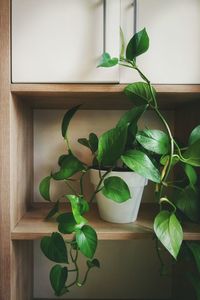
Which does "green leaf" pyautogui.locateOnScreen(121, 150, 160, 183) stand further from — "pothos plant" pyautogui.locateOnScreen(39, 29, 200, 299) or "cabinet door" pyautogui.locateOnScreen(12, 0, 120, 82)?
"cabinet door" pyautogui.locateOnScreen(12, 0, 120, 82)

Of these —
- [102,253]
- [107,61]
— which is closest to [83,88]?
[107,61]

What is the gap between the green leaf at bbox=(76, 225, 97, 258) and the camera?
2.03 feet

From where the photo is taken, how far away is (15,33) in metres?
0.64

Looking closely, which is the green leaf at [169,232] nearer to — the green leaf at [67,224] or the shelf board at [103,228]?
the shelf board at [103,228]

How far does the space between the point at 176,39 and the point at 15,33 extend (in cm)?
38

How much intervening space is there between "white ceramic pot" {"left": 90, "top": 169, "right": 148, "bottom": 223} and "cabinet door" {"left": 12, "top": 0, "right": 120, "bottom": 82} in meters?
0.26

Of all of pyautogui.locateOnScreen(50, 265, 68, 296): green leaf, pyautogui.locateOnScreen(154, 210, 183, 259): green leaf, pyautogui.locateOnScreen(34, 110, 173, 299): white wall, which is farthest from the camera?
pyautogui.locateOnScreen(34, 110, 173, 299): white wall

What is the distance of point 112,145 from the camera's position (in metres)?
0.61

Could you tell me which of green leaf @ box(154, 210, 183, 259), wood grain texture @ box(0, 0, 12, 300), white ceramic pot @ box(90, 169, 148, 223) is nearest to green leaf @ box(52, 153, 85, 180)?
white ceramic pot @ box(90, 169, 148, 223)

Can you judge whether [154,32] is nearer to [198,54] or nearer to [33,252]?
[198,54]

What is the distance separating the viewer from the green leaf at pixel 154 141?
2.11 feet

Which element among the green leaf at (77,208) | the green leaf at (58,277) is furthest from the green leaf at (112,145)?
the green leaf at (58,277)

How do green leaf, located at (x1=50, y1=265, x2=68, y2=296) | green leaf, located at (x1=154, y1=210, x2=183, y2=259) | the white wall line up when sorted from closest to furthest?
green leaf, located at (x1=154, y1=210, x2=183, y2=259)
green leaf, located at (x1=50, y1=265, x2=68, y2=296)
the white wall

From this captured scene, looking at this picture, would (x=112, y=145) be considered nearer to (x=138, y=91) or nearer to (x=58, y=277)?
(x=138, y=91)
